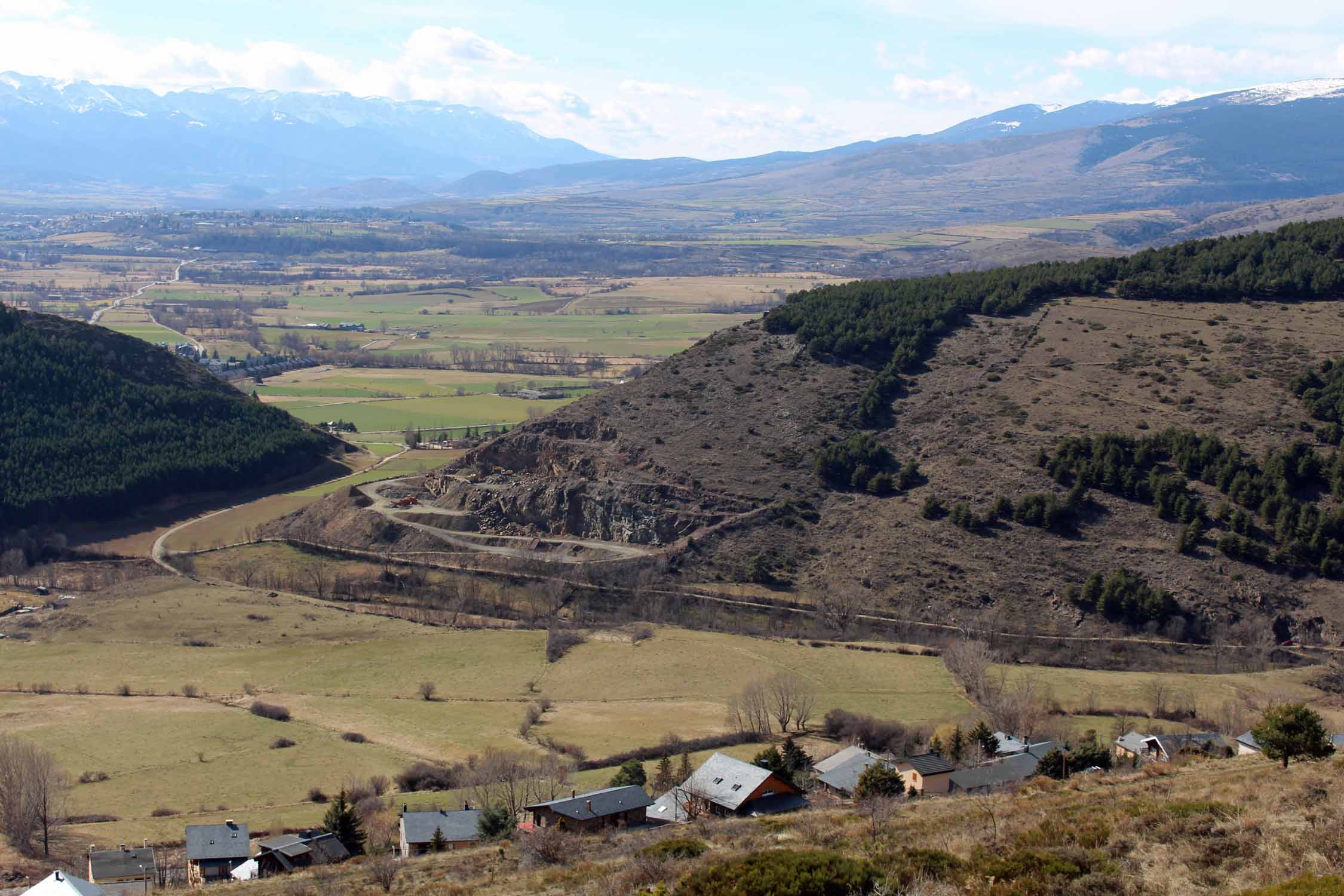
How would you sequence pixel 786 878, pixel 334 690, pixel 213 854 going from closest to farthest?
pixel 786 878 → pixel 213 854 → pixel 334 690

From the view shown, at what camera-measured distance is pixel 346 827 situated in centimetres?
3853

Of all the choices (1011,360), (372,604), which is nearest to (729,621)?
(372,604)

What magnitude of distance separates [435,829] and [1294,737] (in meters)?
23.3

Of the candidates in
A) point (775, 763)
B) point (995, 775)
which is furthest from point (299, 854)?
point (995, 775)

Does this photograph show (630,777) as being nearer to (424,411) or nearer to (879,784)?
(879,784)

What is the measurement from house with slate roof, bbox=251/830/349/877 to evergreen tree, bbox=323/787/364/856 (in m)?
0.26

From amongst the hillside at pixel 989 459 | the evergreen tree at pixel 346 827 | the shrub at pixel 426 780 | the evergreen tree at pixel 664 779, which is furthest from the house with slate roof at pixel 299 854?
the hillside at pixel 989 459

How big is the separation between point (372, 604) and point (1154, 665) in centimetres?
4176

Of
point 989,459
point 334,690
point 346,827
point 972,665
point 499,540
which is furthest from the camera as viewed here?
point 499,540

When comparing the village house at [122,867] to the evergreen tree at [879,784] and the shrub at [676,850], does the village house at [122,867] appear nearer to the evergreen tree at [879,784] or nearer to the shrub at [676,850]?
the shrub at [676,850]

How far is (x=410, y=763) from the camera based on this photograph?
48.0 meters

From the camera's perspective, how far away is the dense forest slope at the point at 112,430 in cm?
9138

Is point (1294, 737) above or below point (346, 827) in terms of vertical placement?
above

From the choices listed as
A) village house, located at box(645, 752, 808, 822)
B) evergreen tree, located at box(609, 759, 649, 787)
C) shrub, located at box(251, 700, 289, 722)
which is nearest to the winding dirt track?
shrub, located at box(251, 700, 289, 722)
